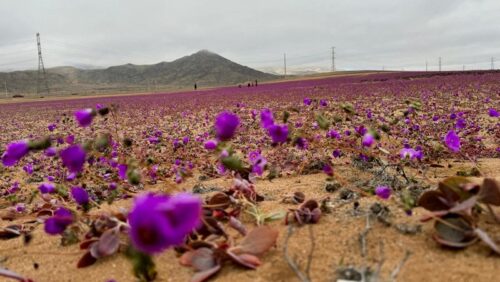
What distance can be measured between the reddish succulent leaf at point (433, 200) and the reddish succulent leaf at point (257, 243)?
0.74m

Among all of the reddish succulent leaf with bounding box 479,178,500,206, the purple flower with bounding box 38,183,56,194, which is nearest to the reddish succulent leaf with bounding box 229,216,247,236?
the reddish succulent leaf with bounding box 479,178,500,206

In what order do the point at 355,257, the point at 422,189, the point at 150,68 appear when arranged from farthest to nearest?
the point at 150,68
the point at 422,189
the point at 355,257

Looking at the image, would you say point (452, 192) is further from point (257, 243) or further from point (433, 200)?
point (257, 243)

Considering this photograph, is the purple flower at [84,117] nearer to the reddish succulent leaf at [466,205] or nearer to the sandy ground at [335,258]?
the sandy ground at [335,258]

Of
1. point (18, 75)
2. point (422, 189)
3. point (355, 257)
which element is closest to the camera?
point (355, 257)

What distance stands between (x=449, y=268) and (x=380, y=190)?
51 cm

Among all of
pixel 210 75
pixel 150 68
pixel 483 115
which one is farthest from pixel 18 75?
pixel 483 115

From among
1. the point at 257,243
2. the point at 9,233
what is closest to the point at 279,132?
the point at 257,243

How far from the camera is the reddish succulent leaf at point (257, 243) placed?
2.03 m

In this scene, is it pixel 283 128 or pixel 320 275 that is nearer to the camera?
pixel 320 275

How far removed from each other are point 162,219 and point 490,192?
5.43 feet

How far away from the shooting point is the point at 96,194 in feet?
13.6

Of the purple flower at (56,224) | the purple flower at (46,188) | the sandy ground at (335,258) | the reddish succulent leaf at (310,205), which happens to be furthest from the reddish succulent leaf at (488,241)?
the purple flower at (46,188)

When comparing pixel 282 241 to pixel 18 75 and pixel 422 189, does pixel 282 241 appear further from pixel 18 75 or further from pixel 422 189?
pixel 18 75
